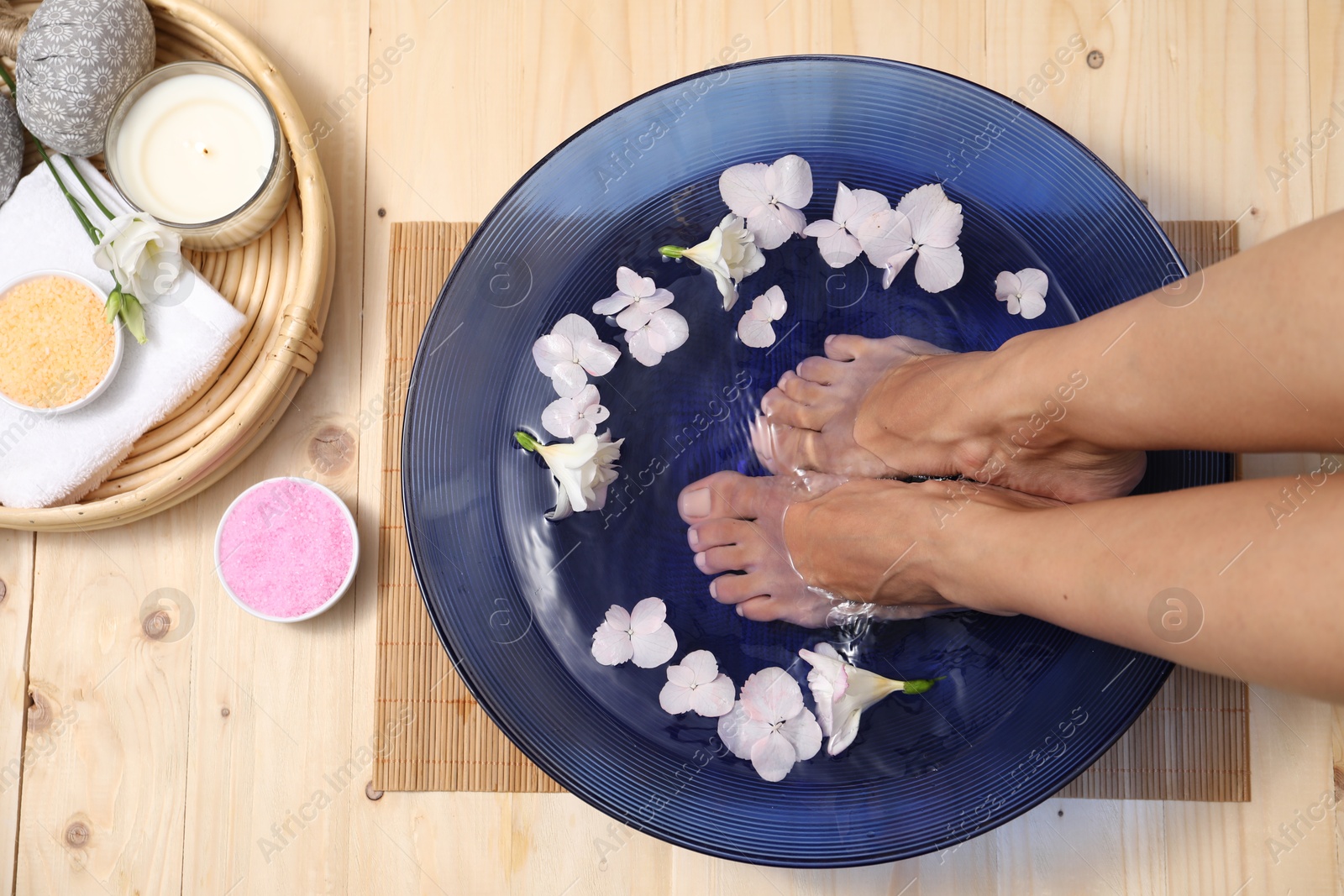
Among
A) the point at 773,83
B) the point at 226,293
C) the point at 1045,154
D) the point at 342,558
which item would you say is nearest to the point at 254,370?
the point at 226,293

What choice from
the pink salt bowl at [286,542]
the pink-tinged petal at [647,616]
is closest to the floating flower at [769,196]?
the pink-tinged petal at [647,616]

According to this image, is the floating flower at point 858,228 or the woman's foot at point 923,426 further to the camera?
the floating flower at point 858,228

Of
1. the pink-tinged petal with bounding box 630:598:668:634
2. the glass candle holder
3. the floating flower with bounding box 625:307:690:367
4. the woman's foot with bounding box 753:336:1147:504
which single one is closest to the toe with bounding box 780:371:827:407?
the woman's foot with bounding box 753:336:1147:504

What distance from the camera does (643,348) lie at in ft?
2.58

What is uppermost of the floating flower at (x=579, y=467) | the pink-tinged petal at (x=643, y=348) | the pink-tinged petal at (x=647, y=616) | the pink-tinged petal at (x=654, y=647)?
the pink-tinged petal at (x=643, y=348)

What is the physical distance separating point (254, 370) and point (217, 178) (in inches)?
6.9

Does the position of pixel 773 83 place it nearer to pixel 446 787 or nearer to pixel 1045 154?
pixel 1045 154

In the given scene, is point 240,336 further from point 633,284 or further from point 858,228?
point 858,228

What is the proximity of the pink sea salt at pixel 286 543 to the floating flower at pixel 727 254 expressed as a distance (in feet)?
1.32

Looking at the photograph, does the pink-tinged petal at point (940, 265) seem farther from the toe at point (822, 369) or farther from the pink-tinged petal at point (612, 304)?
the pink-tinged petal at point (612, 304)

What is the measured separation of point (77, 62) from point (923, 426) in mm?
782

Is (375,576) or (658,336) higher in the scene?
(658,336)

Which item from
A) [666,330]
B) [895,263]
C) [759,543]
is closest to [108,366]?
[666,330]

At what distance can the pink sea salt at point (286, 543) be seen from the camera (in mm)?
835
